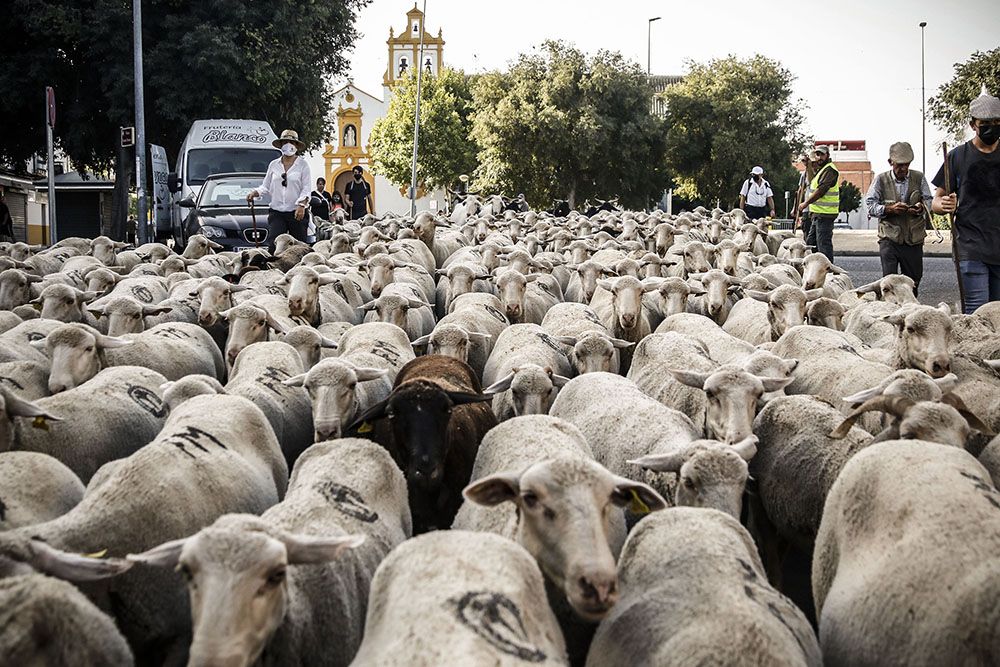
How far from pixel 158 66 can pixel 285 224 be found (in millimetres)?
13759

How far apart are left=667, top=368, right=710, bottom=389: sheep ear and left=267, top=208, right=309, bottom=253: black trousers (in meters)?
7.51

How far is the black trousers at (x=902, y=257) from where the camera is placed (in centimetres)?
980

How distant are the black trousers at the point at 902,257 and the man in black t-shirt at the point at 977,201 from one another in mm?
1932

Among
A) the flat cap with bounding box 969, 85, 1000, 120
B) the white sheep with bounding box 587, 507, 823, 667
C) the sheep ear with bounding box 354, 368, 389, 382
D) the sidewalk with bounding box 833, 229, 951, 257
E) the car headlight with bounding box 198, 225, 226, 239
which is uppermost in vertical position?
the flat cap with bounding box 969, 85, 1000, 120

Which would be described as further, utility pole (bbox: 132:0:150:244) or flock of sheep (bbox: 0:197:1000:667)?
utility pole (bbox: 132:0:150:244)

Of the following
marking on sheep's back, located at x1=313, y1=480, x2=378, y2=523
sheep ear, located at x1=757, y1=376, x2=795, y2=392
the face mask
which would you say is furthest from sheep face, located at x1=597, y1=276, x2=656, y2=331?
marking on sheep's back, located at x1=313, y1=480, x2=378, y2=523

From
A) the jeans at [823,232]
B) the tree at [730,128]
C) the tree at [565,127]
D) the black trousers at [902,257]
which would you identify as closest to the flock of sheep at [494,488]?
the black trousers at [902,257]

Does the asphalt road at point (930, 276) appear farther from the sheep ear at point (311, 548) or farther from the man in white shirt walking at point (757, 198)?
the sheep ear at point (311, 548)

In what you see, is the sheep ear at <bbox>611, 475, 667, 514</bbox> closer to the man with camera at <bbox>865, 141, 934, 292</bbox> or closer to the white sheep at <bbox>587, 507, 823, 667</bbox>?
the white sheep at <bbox>587, 507, 823, 667</bbox>

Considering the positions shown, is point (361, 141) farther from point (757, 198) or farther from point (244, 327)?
point (244, 327)

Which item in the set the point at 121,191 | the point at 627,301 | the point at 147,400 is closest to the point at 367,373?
the point at 147,400

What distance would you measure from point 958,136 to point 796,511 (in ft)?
103

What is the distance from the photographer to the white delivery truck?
17891mm

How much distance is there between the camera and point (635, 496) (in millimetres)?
3699
